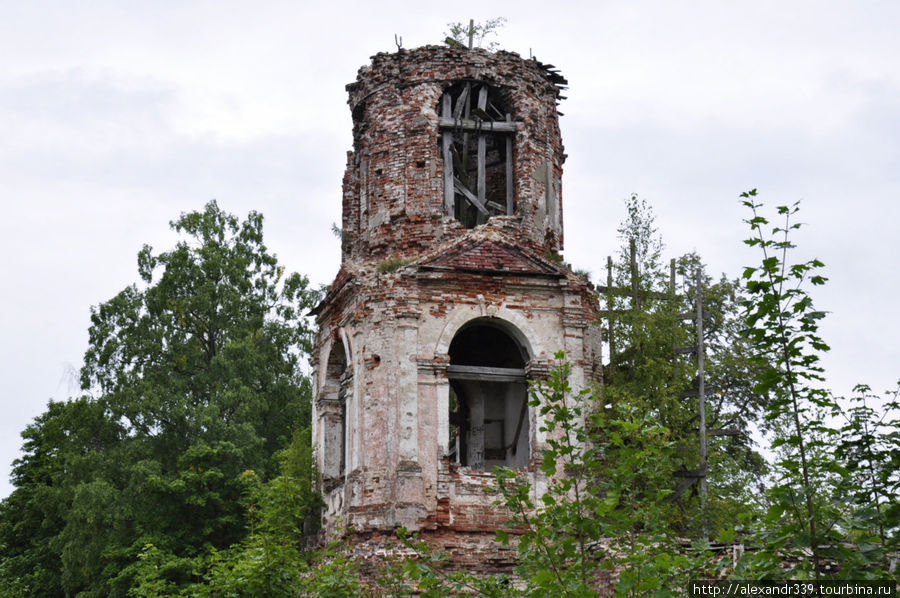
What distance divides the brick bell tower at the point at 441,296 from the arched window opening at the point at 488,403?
2 cm

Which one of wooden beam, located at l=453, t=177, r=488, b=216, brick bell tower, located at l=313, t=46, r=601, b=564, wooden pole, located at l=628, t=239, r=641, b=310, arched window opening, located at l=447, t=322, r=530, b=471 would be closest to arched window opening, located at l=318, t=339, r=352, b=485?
brick bell tower, located at l=313, t=46, r=601, b=564

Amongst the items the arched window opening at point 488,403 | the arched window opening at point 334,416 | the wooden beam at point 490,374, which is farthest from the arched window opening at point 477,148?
the arched window opening at point 334,416

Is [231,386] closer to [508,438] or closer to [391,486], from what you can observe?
[508,438]

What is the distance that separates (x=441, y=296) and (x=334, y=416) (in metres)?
2.67

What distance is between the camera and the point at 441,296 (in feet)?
47.0

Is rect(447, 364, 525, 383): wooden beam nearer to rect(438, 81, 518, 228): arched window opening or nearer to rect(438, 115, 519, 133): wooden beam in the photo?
rect(438, 81, 518, 228): arched window opening

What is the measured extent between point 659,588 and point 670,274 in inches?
437

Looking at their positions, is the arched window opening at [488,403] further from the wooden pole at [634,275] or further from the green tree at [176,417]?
the green tree at [176,417]

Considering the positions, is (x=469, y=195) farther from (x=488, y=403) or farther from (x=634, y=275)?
(x=488, y=403)

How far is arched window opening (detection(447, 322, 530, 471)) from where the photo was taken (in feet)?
53.9

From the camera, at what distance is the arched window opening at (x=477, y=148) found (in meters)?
15.6

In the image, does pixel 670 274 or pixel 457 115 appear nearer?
pixel 457 115

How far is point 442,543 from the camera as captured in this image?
1323 centimetres

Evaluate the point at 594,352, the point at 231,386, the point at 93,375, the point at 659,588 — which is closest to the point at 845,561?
the point at 659,588
